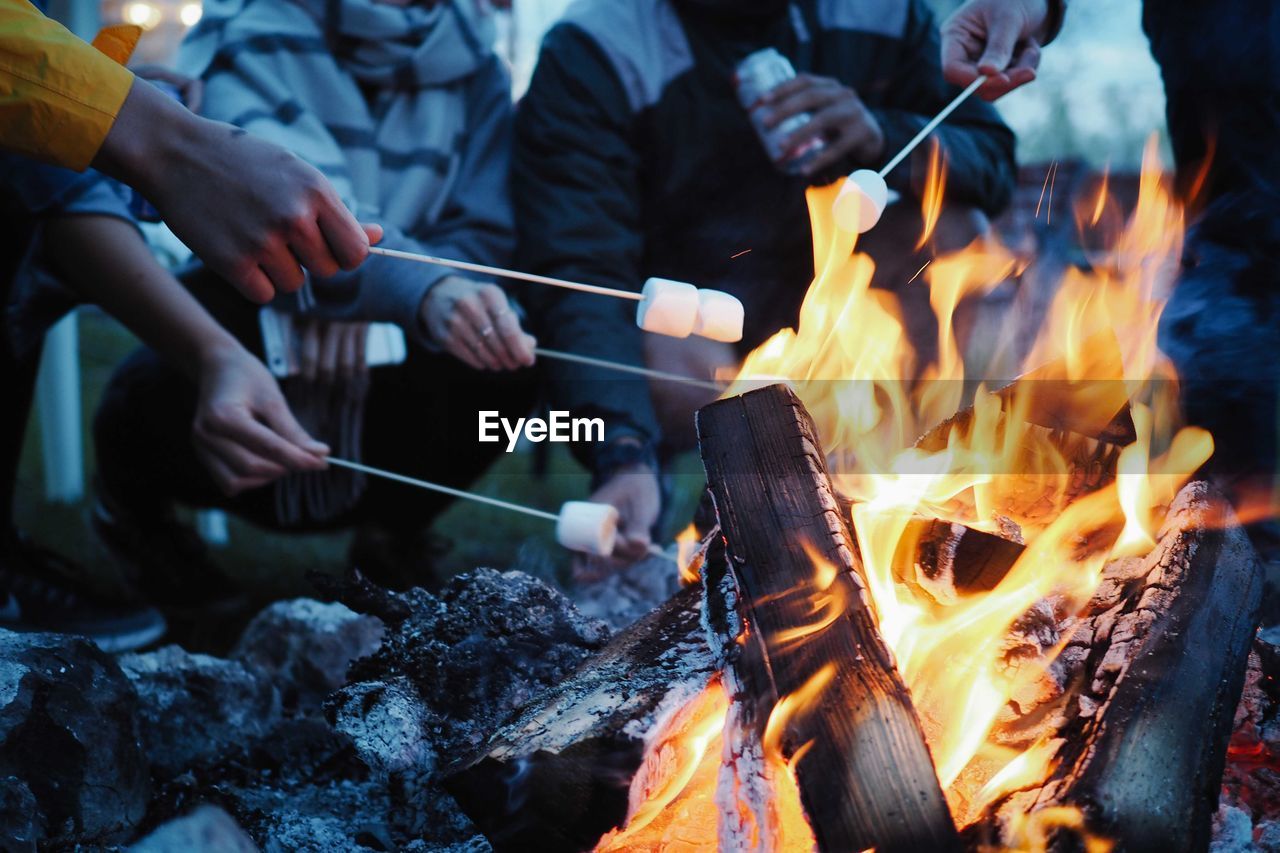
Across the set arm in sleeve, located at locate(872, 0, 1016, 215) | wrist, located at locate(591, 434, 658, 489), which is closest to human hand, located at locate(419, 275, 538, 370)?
wrist, located at locate(591, 434, 658, 489)

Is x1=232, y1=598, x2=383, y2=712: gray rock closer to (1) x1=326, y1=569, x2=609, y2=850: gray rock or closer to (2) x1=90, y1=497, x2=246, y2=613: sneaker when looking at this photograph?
(1) x1=326, y1=569, x2=609, y2=850: gray rock

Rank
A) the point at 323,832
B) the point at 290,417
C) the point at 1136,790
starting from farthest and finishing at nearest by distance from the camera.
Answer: the point at 290,417
the point at 323,832
the point at 1136,790

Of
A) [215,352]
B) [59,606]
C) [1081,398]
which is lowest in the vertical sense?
[59,606]

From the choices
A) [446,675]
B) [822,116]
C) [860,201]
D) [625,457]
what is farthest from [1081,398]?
[625,457]

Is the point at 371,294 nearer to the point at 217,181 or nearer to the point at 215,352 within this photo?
the point at 215,352

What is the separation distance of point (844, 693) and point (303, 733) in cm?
103

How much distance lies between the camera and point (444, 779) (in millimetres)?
1097

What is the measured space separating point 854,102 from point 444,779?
1.96 m

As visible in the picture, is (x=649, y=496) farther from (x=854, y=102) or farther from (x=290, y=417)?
(x=854, y=102)

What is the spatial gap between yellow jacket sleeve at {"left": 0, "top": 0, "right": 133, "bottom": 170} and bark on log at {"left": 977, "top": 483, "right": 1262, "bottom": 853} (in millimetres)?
1348

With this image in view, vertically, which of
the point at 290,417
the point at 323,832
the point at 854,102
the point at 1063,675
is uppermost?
the point at 854,102

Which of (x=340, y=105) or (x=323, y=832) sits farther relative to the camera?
(x=340, y=105)

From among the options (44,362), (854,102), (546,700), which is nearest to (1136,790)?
(546,700)

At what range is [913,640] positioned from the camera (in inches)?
48.9
